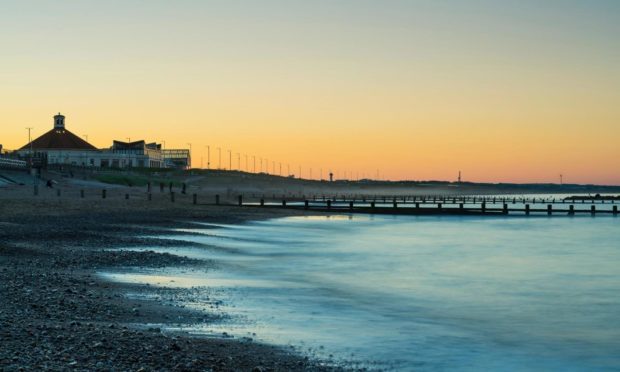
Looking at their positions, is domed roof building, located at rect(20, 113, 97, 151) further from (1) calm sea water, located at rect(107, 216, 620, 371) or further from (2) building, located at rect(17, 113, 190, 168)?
(1) calm sea water, located at rect(107, 216, 620, 371)

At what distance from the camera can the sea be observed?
45.2 feet

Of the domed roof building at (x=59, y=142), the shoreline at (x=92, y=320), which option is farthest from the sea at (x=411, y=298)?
the domed roof building at (x=59, y=142)

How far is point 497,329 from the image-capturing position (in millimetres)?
17094

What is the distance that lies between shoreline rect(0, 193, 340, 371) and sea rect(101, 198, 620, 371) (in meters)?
1.03

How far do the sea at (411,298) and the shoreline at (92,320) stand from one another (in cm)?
103

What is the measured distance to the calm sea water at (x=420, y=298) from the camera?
13930mm

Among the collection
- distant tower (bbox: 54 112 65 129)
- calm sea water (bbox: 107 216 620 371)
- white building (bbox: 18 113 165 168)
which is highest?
distant tower (bbox: 54 112 65 129)

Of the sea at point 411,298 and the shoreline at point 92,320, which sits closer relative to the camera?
the shoreline at point 92,320

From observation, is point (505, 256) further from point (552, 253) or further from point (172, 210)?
point (172, 210)

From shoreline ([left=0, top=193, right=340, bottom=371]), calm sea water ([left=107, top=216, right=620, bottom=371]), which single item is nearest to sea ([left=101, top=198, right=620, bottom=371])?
calm sea water ([left=107, top=216, right=620, bottom=371])

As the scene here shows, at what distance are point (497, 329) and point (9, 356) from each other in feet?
38.5

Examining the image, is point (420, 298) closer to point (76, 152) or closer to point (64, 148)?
point (76, 152)

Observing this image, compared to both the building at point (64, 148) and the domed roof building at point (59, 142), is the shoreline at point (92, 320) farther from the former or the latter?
the domed roof building at point (59, 142)

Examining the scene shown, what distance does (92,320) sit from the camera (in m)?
13.1
